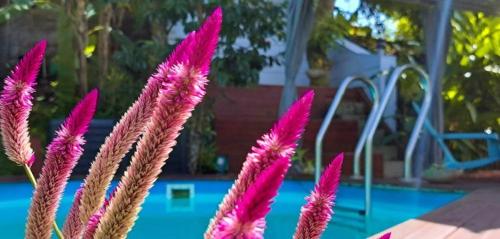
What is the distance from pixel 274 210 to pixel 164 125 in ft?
16.0

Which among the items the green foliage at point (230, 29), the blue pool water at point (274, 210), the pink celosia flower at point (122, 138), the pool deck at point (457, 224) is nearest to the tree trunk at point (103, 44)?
the green foliage at point (230, 29)

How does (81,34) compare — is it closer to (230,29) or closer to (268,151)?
(230,29)

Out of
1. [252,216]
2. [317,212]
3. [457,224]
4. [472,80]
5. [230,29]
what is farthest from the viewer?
[472,80]

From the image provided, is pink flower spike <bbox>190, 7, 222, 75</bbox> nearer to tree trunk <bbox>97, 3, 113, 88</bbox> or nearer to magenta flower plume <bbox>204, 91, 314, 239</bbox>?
magenta flower plume <bbox>204, 91, 314, 239</bbox>

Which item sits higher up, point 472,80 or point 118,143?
point 472,80

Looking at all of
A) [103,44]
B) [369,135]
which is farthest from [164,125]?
[103,44]

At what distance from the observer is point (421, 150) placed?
27.8 feet

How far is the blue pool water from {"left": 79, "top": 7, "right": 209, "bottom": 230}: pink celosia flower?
12.9 feet

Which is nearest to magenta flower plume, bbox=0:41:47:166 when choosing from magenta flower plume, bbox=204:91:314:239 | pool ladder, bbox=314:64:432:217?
magenta flower plume, bbox=204:91:314:239

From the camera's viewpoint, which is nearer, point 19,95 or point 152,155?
point 152,155

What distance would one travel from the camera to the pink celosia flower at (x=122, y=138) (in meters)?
0.58

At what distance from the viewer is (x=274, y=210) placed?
5312mm

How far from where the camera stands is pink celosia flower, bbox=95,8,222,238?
50 centimetres

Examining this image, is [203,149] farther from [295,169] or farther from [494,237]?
[494,237]
